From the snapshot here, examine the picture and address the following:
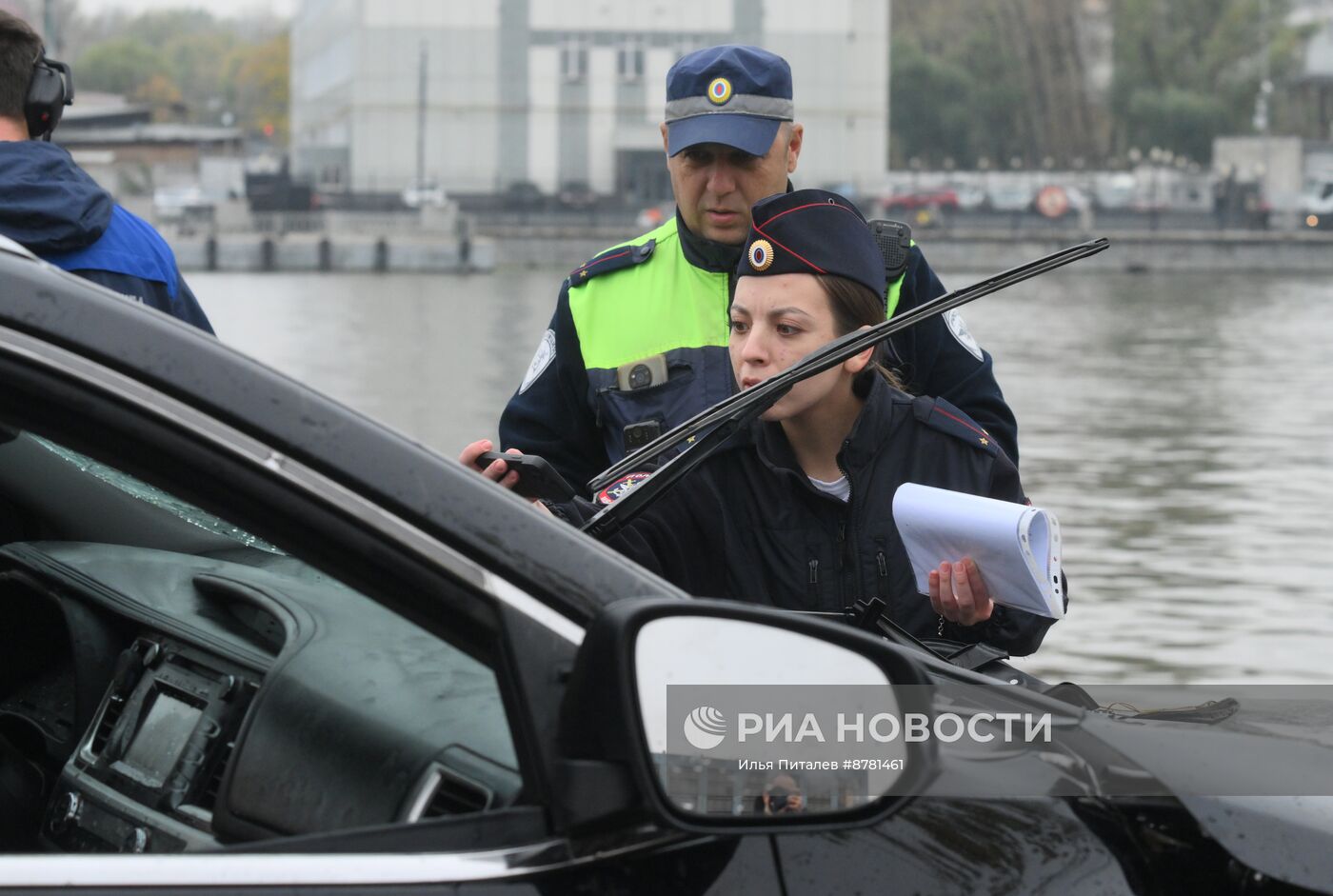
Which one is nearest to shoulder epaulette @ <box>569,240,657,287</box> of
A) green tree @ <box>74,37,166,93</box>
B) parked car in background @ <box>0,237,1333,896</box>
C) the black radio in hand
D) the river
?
the river

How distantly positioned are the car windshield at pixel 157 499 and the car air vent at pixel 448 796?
1.37 feet

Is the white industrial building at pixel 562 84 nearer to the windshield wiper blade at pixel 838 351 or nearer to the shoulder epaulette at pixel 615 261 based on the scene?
the shoulder epaulette at pixel 615 261

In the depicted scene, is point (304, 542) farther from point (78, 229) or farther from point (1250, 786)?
point (78, 229)

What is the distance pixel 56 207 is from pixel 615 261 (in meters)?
1.05

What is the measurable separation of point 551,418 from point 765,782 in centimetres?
224

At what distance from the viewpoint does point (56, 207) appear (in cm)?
380

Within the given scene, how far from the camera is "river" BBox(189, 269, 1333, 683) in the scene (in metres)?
7.16

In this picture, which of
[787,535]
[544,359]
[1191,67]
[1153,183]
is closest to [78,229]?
[544,359]

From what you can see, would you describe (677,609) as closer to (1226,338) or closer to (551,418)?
(551,418)

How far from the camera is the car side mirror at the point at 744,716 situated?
→ 151 cm

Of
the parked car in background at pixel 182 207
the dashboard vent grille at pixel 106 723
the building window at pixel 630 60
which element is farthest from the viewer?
the building window at pixel 630 60

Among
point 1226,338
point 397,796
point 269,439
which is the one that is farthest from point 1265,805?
point 1226,338

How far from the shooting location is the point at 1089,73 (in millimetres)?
90812

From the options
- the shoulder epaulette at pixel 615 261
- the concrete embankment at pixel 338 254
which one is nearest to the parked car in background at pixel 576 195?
the concrete embankment at pixel 338 254
